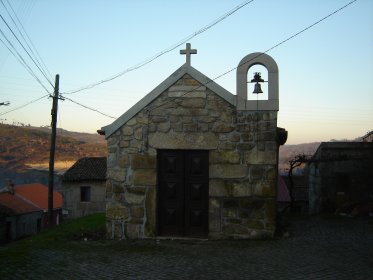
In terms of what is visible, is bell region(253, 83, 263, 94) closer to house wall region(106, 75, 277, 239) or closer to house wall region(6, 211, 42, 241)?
house wall region(106, 75, 277, 239)

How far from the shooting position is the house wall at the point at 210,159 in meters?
8.89

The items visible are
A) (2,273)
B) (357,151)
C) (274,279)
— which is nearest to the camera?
(274,279)

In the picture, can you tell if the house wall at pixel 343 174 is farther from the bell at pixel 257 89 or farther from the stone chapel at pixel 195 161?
the bell at pixel 257 89

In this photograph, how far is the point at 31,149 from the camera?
220 ft

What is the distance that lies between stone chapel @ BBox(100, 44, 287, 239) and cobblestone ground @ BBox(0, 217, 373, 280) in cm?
50

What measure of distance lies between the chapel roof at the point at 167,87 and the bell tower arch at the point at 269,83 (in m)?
0.25

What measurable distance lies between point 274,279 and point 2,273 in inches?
167

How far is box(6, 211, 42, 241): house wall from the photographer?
3055 centimetres

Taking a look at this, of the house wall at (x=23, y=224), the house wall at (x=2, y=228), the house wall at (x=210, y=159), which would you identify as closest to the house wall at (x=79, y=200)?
the house wall at (x=23, y=224)

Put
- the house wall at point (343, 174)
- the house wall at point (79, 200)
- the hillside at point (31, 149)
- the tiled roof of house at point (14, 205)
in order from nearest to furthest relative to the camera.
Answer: the house wall at point (343, 174), the tiled roof of house at point (14, 205), the house wall at point (79, 200), the hillside at point (31, 149)

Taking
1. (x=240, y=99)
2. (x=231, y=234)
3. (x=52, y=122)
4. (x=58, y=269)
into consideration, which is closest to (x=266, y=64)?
(x=240, y=99)

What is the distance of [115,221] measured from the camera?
931cm

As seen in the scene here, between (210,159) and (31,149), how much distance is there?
210 feet

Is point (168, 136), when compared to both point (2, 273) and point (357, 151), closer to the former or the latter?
point (2, 273)
